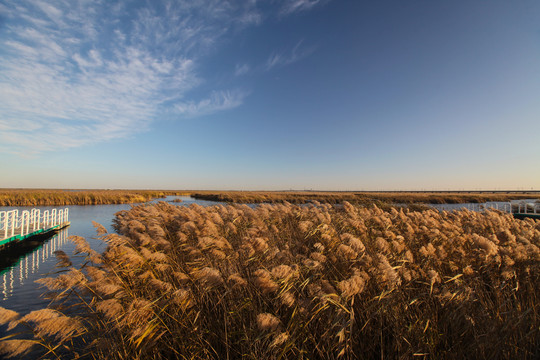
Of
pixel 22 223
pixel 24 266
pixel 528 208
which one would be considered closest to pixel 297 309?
pixel 24 266

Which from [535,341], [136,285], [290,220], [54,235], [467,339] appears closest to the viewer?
[535,341]

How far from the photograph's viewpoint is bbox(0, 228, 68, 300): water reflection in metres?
7.28

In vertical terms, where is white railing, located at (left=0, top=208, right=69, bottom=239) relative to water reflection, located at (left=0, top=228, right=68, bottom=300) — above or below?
above

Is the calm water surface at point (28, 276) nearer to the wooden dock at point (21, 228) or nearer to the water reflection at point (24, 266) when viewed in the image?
the water reflection at point (24, 266)

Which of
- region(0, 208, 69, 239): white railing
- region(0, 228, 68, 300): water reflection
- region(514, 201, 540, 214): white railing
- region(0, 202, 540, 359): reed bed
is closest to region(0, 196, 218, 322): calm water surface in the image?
region(0, 228, 68, 300): water reflection

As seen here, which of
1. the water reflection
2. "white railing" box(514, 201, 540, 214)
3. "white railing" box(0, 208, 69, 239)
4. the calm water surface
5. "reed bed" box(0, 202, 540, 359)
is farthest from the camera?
"white railing" box(514, 201, 540, 214)

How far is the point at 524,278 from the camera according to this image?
3982 millimetres

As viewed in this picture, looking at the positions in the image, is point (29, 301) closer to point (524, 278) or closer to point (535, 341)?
point (535, 341)

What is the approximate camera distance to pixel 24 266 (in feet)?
30.1

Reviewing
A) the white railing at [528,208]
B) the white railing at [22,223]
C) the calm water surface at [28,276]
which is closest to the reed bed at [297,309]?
the calm water surface at [28,276]

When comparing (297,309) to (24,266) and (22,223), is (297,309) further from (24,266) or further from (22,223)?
(22,223)

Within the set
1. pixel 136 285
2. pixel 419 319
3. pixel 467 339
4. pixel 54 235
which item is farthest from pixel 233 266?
pixel 54 235

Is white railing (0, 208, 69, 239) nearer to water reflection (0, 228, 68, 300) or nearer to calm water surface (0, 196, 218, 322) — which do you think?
water reflection (0, 228, 68, 300)

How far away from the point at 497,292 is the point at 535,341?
99cm
